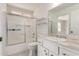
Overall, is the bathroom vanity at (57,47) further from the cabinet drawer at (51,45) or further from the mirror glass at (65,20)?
the mirror glass at (65,20)

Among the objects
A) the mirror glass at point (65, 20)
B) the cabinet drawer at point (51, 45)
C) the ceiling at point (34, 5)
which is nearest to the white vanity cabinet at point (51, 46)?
the cabinet drawer at point (51, 45)

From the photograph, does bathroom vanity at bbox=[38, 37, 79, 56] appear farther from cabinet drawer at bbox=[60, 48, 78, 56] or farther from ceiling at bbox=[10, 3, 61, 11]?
ceiling at bbox=[10, 3, 61, 11]

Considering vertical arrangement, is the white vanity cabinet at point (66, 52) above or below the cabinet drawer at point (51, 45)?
below

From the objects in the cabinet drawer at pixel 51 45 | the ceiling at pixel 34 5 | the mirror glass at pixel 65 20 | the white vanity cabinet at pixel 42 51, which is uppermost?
the ceiling at pixel 34 5

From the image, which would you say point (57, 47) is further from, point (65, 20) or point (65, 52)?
point (65, 20)

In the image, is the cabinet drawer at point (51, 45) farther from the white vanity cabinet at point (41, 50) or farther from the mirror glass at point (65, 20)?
the mirror glass at point (65, 20)

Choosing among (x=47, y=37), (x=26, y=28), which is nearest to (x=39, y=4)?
(x=26, y=28)

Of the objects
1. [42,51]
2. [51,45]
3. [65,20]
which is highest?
[65,20]

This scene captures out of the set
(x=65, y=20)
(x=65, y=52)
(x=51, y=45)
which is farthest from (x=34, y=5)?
(x=65, y=52)

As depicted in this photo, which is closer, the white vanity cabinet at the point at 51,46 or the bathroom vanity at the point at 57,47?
the bathroom vanity at the point at 57,47

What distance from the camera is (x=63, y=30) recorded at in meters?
1.51

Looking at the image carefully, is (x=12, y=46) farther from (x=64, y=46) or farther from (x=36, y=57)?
(x=64, y=46)

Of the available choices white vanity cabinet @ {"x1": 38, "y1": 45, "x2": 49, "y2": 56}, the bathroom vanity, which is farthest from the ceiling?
white vanity cabinet @ {"x1": 38, "y1": 45, "x2": 49, "y2": 56}

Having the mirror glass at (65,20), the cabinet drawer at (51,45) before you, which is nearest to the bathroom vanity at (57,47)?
the cabinet drawer at (51,45)
